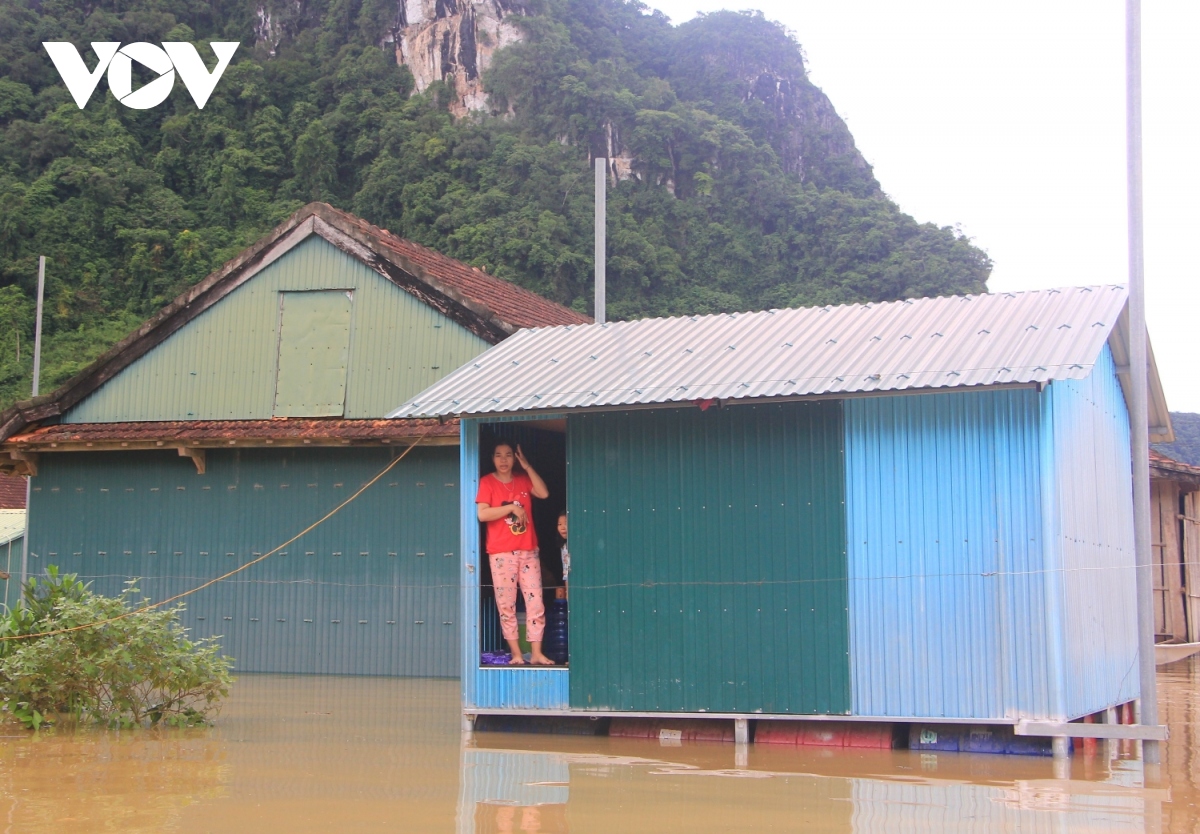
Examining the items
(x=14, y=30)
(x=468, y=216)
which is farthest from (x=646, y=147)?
(x=14, y=30)

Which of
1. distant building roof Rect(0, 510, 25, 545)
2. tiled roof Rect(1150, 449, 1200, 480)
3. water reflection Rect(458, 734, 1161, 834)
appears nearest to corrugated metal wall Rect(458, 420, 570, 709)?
water reflection Rect(458, 734, 1161, 834)

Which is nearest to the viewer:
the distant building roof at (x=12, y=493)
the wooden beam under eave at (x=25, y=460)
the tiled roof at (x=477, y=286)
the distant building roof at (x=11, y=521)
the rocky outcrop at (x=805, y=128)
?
the tiled roof at (x=477, y=286)

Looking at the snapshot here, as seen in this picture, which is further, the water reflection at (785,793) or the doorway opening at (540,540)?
the doorway opening at (540,540)

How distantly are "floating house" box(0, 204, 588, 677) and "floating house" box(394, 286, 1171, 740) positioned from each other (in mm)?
4832

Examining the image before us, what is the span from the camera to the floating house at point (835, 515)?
9625 millimetres

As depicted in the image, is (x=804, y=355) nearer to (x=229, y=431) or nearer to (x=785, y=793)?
(x=785, y=793)

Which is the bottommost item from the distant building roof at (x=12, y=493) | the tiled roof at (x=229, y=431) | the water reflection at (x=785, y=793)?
the water reflection at (x=785, y=793)

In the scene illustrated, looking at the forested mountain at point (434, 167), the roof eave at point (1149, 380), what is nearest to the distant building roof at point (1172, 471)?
the roof eave at point (1149, 380)

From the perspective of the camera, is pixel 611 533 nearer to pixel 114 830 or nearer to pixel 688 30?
pixel 114 830

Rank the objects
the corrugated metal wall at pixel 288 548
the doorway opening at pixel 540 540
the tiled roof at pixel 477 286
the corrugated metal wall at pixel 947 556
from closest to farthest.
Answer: the corrugated metal wall at pixel 947 556
the doorway opening at pixel 540 540
the corrugated metal wall at pixel 288 548
the tiled roof at pixel 477 286

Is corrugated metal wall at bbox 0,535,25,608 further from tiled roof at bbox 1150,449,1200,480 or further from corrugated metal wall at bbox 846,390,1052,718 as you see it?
tiled roof at bbox 1150,449,1200,480

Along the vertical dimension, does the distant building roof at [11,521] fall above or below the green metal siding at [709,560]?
above

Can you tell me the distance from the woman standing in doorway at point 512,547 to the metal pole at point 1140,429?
462 cm

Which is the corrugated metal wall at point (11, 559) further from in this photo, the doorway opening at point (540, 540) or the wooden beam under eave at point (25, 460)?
the doorway opening at point (540, 540)
